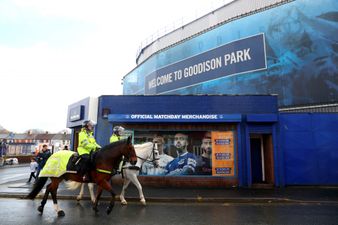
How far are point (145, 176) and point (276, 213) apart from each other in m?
7.04

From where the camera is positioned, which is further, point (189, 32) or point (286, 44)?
point (189, 32)

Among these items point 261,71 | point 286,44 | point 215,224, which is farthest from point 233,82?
point 215,224

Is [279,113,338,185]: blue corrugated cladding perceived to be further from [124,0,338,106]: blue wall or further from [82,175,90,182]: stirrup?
[82,175,90,182]: stirrup

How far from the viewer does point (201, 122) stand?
13.6 m

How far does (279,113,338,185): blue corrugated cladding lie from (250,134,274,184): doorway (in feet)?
2.54

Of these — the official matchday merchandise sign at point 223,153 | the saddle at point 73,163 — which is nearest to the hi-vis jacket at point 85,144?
the saddle at point 73,163

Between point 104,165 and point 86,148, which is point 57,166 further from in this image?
point 104,165

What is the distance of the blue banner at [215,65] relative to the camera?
857 inches

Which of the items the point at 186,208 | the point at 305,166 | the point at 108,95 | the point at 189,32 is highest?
the point at 189,32

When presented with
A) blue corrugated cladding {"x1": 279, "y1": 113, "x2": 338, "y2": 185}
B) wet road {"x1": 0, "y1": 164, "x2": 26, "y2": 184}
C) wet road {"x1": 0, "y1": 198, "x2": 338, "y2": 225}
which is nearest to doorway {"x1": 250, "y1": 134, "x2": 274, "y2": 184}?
blue corrugated cladding {"x1": 279, "y1": 113, "x2": 338, "y2": 185}

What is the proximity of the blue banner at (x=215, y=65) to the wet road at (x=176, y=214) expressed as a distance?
14.5 metres

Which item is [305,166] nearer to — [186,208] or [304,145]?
[304,145]

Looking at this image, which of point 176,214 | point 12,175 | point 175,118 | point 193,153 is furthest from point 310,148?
point 12,175

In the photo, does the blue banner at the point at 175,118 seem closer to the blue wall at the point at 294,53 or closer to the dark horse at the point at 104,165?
the dark horse at the point at 104,165
